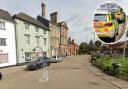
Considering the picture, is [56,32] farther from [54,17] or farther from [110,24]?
[110,24]

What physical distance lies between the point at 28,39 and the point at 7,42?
7.77 meters

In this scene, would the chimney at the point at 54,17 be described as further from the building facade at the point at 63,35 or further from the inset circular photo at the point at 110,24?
the inset circular photo at the point at 110,24

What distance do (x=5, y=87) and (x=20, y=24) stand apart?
898 inches

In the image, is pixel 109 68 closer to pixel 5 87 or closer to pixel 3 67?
pixel 5 87

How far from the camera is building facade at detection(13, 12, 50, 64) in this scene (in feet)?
114

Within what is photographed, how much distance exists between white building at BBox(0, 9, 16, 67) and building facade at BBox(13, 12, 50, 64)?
4.42ft

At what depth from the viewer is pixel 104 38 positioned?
11820 millimetres

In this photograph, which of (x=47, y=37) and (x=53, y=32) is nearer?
(x=47, y=37)

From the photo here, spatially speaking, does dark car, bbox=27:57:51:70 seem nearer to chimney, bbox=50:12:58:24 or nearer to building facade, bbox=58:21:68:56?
chimney, bbox=50:12:58:24

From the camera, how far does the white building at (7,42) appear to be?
→ 98.6 feet

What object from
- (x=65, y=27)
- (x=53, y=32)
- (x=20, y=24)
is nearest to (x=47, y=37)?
(x=53, y=32)

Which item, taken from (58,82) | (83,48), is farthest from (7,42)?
→ (83,48)

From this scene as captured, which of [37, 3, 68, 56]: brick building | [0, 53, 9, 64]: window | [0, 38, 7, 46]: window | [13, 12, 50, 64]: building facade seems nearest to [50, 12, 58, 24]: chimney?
[37, 3, 68, 56]: brick building

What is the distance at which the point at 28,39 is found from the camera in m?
38.8
